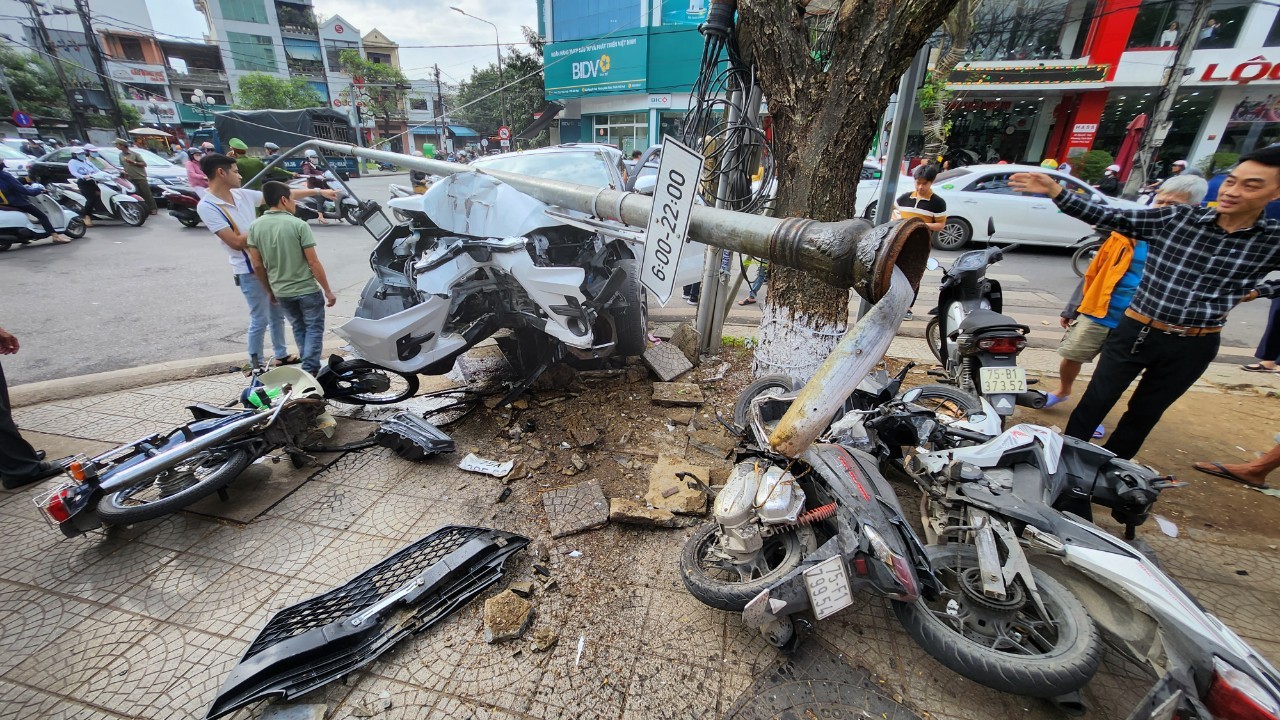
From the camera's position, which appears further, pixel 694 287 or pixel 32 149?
pixel 32 149

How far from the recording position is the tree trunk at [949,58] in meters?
7.79

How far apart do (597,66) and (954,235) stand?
18.7 metres

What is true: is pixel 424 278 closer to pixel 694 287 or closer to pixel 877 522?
pixel 877 522

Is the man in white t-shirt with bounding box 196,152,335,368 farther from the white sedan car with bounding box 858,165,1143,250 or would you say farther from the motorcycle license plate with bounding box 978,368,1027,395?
the white sedan car with bounding box 858,165,1143,250

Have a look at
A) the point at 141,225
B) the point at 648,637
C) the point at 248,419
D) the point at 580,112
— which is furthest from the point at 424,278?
the point at 580,112

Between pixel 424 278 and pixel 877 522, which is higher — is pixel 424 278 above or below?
above

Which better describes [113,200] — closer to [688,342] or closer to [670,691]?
[688,342]

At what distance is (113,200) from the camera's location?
37.2 feet

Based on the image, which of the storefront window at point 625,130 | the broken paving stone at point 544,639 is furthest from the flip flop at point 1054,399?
the storefront window at point 625,130

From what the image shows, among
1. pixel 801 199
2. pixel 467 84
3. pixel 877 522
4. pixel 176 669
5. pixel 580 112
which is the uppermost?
pixel 467 84

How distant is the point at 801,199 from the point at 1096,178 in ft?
56.5

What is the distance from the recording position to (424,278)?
Result: 3.44 m

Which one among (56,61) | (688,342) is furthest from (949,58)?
(56,61)

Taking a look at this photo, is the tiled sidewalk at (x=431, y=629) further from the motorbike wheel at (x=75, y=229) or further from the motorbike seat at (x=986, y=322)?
the motorbike wheel at (x=75, y=229)
